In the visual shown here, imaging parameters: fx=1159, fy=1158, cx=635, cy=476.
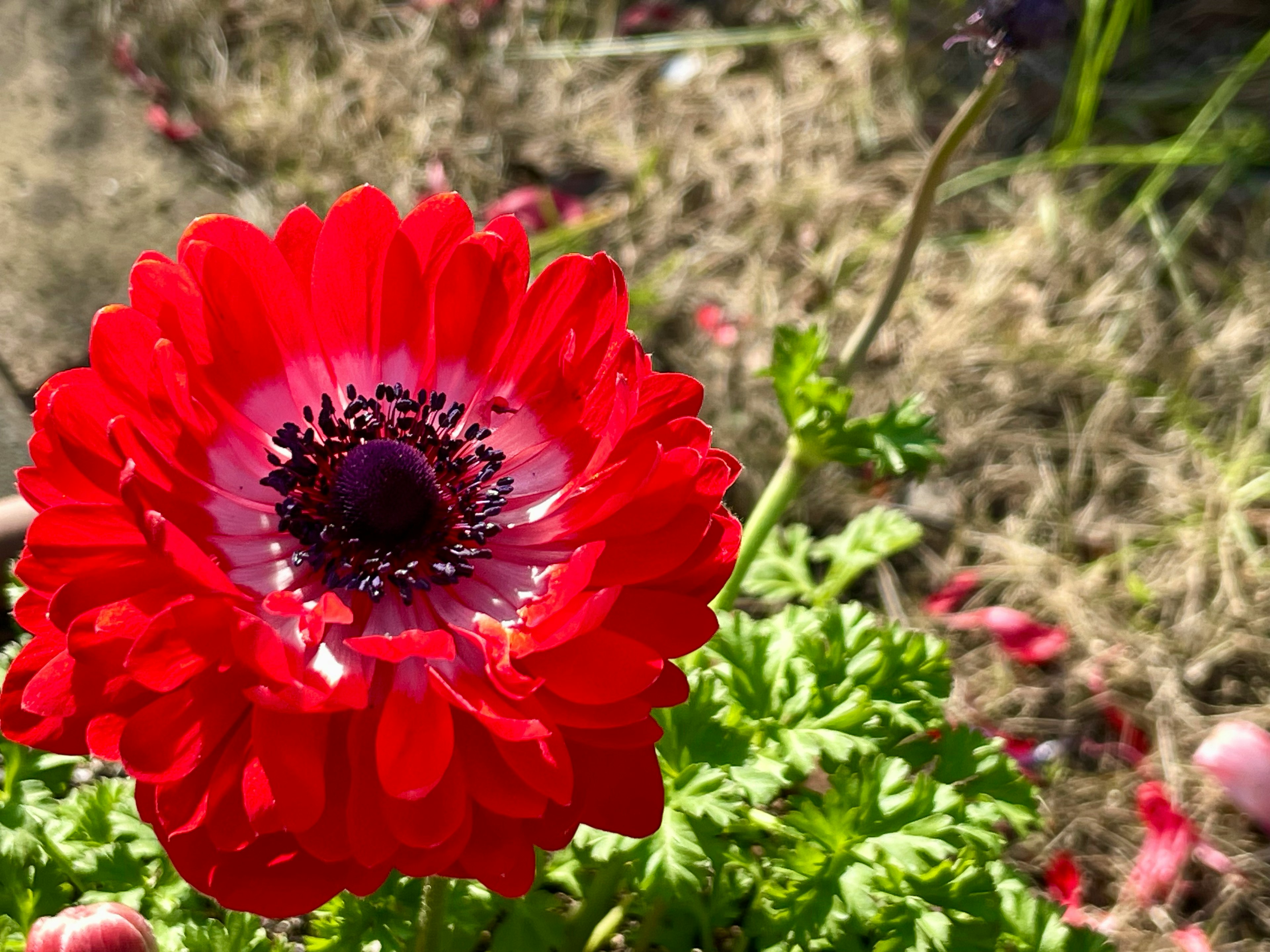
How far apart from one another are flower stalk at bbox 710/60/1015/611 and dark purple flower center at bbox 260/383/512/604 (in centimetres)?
35

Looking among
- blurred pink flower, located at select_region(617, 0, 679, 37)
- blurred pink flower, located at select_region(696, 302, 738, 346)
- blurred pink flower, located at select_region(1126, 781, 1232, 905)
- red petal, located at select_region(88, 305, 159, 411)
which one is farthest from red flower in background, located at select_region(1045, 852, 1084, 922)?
blurred pink flower, located at select_region(617, 0, 679, 37)

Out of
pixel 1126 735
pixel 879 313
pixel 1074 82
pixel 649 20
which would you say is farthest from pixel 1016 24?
pixel 649 20

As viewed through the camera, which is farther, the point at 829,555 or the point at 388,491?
the point at 829,555

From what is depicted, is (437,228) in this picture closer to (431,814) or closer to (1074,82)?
(431,814)

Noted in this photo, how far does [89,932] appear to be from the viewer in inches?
45.9

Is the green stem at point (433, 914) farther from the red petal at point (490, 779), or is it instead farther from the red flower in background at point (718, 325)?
the red flower in background at point (718, 325)

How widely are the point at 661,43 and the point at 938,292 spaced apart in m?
1.20

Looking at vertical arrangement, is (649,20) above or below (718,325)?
above

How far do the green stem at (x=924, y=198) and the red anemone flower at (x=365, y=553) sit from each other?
497 millimetres

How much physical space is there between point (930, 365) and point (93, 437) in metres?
2.34

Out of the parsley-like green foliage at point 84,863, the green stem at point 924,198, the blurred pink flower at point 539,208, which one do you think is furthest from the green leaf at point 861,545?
the blurred pink flower at point 539,208

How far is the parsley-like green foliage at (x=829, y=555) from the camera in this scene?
6.61ft

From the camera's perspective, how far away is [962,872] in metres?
1.54

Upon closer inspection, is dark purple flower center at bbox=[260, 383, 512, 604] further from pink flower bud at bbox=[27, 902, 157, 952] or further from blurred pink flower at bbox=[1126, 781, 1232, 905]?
blurred pink flower at bbox=[1126, 781, 1232, 905]
